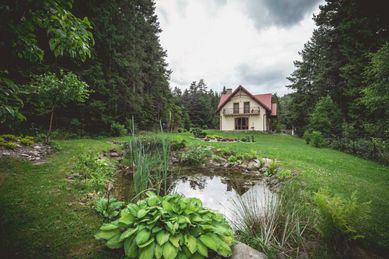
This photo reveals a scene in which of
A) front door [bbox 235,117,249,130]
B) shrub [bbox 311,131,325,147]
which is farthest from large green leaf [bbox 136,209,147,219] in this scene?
front door [bbox 235,117,249,130]

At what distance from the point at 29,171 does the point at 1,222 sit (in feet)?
6.90

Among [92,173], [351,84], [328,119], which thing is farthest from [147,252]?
[351,84]

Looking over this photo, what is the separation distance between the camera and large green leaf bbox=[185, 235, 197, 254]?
1.47 m

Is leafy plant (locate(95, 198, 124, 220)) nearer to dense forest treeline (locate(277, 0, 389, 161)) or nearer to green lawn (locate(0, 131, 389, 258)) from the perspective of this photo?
green lawn (locate(0, 131, 389, 258))

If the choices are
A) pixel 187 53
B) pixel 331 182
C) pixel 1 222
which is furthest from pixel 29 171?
pixel 187 53

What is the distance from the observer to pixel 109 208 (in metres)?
2.25

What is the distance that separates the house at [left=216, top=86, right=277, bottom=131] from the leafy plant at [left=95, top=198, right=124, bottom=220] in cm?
2191

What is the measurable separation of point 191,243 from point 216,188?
A: 136 inches

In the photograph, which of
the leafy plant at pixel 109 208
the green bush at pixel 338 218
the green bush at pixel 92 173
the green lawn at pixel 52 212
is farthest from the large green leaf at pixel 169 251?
the green bush at pixel 92 173

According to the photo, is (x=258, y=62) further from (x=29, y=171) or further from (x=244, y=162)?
(x=29, y=171)

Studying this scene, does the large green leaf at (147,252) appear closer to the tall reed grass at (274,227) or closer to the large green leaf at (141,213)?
the large green leaf at (141,213)

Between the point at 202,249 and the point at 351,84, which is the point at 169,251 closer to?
the point at 202,249

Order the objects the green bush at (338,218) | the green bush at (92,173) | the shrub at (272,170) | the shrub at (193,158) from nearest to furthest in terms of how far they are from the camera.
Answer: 1. the green bush at (338,218)
2. the green bush at (92,173)
3. the shrub at (272,170)
4. the shrub at (193,158)

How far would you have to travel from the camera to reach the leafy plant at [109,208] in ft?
7.08
